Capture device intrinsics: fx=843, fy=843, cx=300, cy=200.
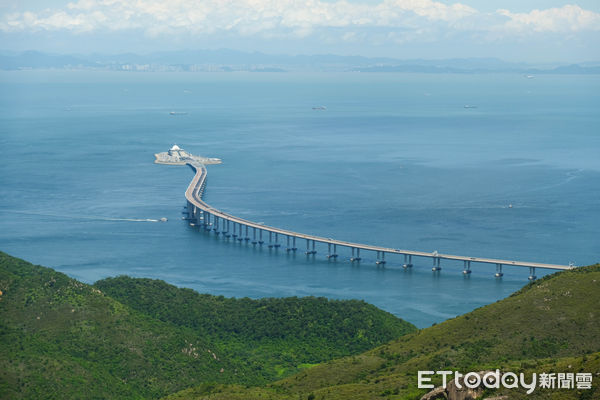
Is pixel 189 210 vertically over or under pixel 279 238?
over

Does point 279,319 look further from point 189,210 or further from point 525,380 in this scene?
point 189,210

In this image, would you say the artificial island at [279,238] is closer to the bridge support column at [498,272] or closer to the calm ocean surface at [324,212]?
the bridge support column at [498,272]

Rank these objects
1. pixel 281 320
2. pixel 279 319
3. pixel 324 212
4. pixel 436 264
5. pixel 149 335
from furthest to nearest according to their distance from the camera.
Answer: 1. pixel 324 212
2. pixel 436 264
3. pixel 279 319
4. pixel 281 320
5. pixel 149 335

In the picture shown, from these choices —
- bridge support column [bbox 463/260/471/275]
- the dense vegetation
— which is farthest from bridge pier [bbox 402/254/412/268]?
the dense vegetation

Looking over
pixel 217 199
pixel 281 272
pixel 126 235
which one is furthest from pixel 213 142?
pixel 281 272

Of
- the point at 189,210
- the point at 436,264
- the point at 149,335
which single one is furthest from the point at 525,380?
the point at 189,210

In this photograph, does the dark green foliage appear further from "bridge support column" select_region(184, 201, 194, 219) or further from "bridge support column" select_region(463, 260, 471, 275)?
"bridge support column" select_region(184, 201, 194, 219)

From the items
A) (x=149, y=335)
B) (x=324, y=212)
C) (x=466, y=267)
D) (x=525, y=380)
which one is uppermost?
(x=525, y=380)
